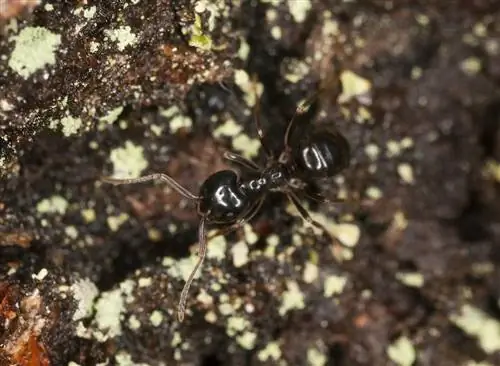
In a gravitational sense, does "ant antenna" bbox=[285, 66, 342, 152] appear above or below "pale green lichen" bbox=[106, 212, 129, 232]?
above

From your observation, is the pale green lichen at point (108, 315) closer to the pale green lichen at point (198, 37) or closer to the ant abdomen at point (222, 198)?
the ant abdomen at point (222, 198)

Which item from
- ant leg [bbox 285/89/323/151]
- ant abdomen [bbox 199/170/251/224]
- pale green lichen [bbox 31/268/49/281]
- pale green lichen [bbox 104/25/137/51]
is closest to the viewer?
pale green lichen [bbox 104/25/137/51]

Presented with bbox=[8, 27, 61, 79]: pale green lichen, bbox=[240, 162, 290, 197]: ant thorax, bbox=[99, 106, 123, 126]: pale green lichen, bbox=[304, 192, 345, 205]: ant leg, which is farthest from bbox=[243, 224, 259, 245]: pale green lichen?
bbox=[8, 27, 61, 79]: pale green lichen

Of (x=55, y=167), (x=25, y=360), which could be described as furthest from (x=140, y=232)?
(x=25, y=360)

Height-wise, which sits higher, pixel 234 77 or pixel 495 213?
pixel 234 77

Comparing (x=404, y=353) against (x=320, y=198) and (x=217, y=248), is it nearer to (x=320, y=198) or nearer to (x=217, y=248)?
(x=320, y=198)

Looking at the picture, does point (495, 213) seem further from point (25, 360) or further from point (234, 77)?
point (25, 360)

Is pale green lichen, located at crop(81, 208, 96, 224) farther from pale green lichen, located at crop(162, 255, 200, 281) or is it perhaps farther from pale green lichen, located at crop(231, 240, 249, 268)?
pale green lichen, located at crop(231, 240, 249, 268)

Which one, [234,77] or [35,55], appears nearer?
[35,55]
